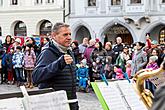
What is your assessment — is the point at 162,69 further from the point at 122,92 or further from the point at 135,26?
the point at 135,26

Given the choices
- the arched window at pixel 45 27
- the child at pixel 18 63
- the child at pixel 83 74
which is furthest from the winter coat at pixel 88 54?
the arched window at pixel 45 27

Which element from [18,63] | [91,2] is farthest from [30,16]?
[18,63]

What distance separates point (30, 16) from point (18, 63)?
71.5 feet

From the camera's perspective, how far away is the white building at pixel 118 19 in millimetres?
29641

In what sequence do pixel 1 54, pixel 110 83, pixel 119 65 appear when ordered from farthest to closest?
1. pixel 1 54
2. pixel 119 65
3. pixel 110 83

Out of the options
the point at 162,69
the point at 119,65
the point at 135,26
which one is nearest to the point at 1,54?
the point at 119,65

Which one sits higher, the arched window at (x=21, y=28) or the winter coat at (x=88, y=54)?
the winter coat at (x=88, y=54)

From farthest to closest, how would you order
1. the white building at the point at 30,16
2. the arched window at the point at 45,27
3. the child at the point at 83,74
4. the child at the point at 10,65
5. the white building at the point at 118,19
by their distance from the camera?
the arched window at the point at 45,27, the white building at the point at 30,16, the white building at the point at 118,19, the child at the point at 10,65, the child at the point at 83,74

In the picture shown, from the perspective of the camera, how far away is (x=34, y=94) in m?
2.83

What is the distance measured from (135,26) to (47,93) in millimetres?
27861

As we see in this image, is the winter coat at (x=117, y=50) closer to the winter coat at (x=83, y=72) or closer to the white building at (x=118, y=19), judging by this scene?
the winter coat at (x=83, y=72)

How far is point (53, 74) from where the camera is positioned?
3939mm

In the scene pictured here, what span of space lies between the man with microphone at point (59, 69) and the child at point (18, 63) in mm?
9998

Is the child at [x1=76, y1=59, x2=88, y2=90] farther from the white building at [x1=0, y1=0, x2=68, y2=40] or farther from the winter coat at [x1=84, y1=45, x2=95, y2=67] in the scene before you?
the white building at [x1=0, y1=0, x2=68, y2=40]
